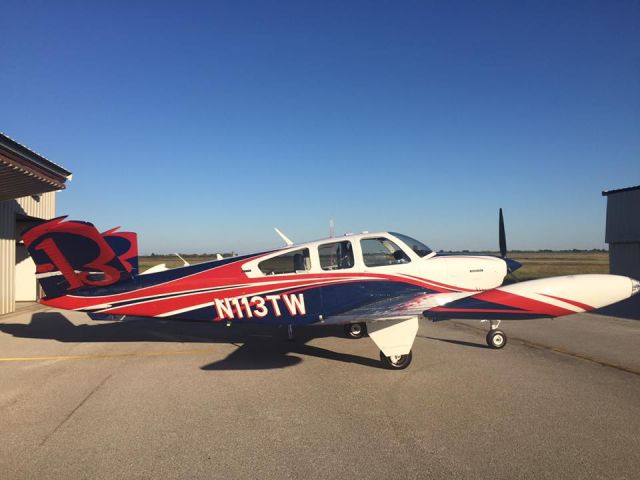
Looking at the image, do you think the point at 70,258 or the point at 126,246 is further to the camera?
the point at 126,246

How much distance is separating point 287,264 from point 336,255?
972 millimetres

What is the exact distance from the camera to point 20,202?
14.8 m

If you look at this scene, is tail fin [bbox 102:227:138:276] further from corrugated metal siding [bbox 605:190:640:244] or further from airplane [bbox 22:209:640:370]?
corrugated metal siding [bbox 605:190:640:244]

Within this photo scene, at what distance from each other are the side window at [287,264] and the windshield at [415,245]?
1.83 m

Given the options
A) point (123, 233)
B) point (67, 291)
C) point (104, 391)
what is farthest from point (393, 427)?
point (123, 233)

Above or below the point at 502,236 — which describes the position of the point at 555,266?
below

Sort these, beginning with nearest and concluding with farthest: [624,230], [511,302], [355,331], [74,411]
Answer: [74,411]
[511,302]
[355,331]
[624,230]

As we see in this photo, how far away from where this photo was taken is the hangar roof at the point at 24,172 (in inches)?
397

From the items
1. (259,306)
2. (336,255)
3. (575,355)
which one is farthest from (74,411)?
(575,355)

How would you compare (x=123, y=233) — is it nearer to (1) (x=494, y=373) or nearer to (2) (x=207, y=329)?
(2) (x=207, y=329)

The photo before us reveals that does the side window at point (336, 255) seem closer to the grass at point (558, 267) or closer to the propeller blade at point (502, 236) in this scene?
the propeller blade at point (502, 236)

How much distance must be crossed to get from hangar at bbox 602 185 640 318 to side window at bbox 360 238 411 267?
54.4 ft

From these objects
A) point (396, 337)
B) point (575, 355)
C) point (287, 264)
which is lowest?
point (575, 355)

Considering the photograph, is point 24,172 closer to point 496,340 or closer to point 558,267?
point 496,340
